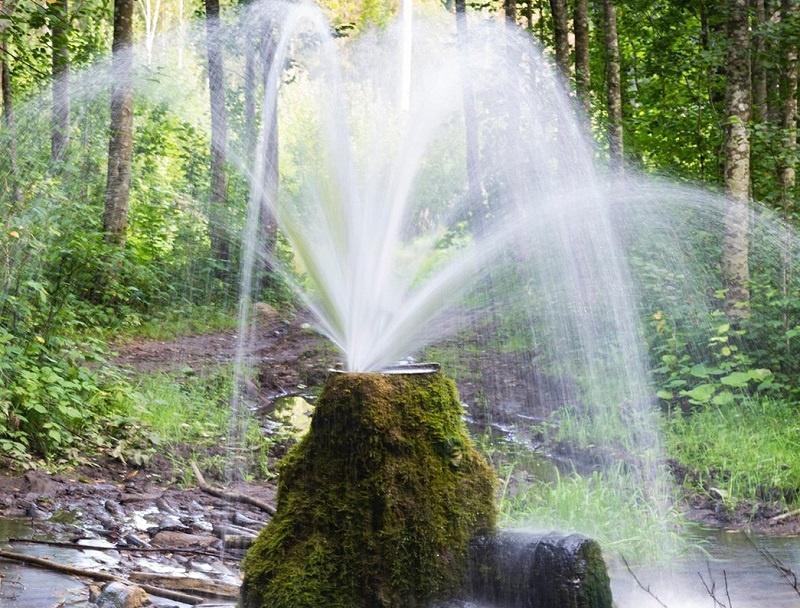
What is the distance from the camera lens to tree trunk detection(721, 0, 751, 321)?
1173cm

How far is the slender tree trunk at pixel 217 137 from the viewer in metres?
17.5

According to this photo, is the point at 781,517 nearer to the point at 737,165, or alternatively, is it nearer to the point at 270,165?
the point at 737,165

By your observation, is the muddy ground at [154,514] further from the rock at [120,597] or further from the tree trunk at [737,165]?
the tree trunk at [737,165]

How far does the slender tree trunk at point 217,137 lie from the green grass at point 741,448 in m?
10.3

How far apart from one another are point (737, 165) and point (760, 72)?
11.7ft

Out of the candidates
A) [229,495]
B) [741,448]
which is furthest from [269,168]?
[741,448]

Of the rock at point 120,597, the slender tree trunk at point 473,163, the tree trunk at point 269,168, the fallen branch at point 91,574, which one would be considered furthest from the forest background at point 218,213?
the rock at point 120,597

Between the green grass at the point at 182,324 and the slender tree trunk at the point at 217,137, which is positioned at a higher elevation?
the slender tree trunk at the point at 217,137

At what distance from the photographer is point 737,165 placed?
466 inches

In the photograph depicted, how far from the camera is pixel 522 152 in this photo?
15.1 m

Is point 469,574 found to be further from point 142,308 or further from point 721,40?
point 142,308

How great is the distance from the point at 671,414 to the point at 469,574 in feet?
24.6

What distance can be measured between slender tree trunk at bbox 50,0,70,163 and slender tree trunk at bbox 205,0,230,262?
104 inches

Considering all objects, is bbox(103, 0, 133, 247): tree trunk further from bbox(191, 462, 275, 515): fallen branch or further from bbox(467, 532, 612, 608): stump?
bbox(467, 532, 612, 608): stump
